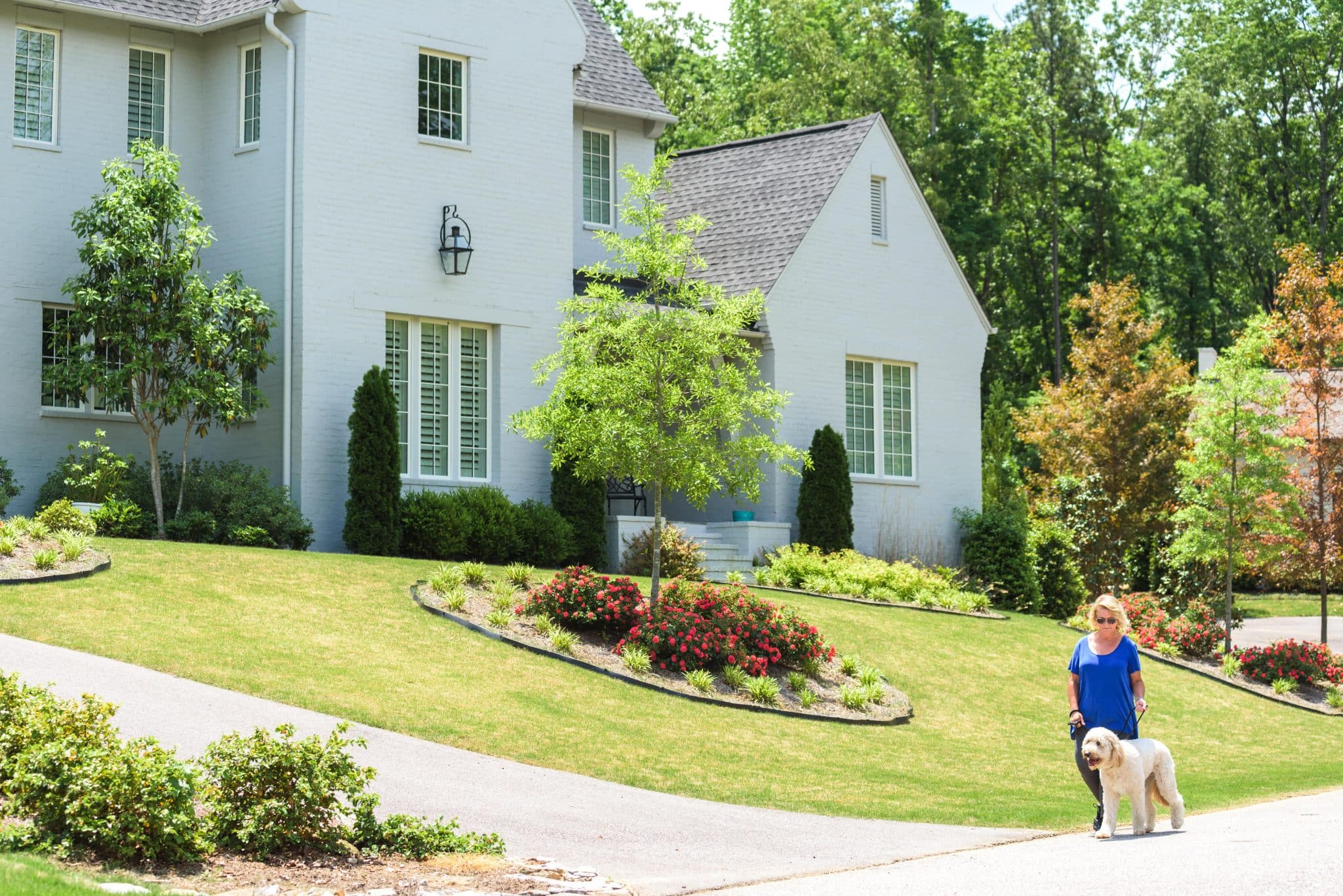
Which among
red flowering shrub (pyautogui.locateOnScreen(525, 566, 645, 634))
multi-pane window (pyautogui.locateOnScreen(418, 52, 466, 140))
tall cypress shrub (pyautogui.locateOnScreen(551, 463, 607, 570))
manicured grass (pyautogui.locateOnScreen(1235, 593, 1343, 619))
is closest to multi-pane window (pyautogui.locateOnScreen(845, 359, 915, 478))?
tall cypress shrub (pyautogui.locateOnScreen(551, 463, 607, 570))

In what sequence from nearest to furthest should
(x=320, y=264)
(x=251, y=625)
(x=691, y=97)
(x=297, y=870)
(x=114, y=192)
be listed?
(x=297, y=870), (x=251, y=625), (x=114, y=192), (x=320, y=264), (x=691, y=97)

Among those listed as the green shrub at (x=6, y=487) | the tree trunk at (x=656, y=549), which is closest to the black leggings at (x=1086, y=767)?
the tree trunk at (x=656, y=549)

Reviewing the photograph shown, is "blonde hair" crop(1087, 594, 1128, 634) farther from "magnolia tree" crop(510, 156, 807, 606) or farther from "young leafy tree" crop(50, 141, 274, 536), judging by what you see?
"young leafy tree" crop(50, 141, 274, 536)

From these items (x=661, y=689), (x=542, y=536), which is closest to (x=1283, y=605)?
(x=542, y=536)

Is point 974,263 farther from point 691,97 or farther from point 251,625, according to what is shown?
point 251,625

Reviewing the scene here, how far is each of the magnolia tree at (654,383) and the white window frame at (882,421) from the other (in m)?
9.49

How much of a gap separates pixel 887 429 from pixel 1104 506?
4670 mm

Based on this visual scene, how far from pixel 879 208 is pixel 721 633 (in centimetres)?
1295

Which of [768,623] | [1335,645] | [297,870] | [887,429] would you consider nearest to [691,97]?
[887,429]

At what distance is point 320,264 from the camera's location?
71.8ft

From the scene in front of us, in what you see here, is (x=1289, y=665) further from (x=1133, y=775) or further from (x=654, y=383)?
(x=1133, y=775)

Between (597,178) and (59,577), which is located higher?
(597,178)

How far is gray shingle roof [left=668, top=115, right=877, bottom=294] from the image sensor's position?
1062 inches

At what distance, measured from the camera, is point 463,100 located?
2380 cm
